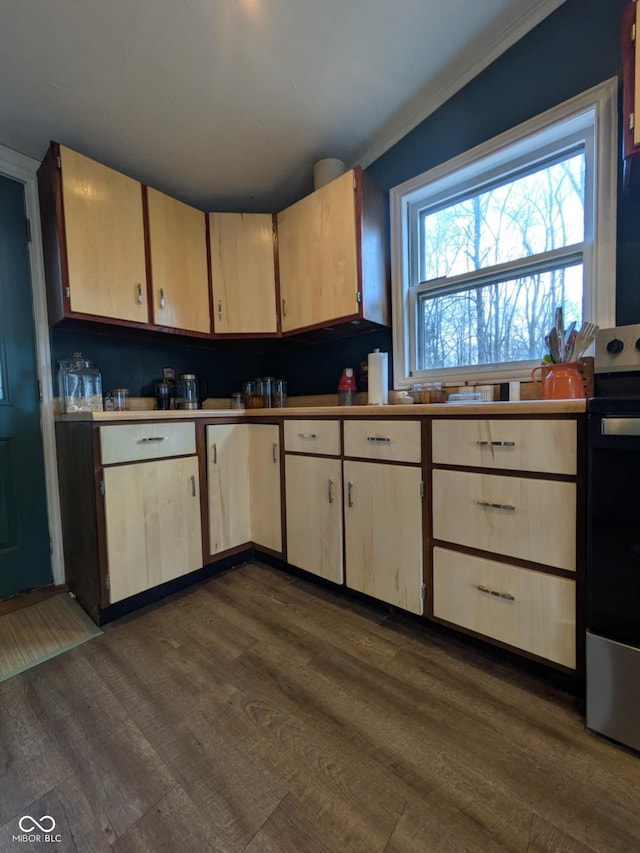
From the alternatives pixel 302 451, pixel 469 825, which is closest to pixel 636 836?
pixel 469 825

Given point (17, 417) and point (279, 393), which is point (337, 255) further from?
point (17, 417)

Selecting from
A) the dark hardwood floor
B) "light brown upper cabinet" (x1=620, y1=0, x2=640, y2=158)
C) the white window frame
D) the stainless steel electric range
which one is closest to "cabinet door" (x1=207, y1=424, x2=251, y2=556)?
the dark hardwood floor

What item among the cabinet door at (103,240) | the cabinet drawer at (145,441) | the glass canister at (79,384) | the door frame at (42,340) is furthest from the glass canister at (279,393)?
the door frame at (42,340)

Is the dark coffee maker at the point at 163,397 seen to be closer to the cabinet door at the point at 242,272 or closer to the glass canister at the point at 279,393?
the cabinet door at the point at 242,272

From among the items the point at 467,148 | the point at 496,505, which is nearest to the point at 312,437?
the point at 496,505

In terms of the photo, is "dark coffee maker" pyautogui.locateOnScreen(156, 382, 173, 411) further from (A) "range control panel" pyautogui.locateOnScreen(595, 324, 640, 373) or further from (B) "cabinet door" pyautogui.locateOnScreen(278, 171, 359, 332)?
(A) "range control panel" pyautogui.locateOnScreen(595, 324, 640, 373)

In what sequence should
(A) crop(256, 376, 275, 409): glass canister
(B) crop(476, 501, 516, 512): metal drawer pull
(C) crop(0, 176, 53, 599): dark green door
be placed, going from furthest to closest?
(A) crop(256, 376, 275, 409): glass canister
(C) crop(0, 176, 53, 599): dark green door
(B) crop(476, 501, 516, 512): metal drawer pull

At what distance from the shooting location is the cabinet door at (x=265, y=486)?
2043 millimetres

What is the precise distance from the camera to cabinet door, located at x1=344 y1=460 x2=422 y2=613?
4.84 ft

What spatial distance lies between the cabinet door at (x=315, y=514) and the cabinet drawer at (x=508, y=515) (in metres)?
0.51

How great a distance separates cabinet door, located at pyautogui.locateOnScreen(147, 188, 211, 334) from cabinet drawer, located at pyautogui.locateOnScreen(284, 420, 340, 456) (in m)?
0.90

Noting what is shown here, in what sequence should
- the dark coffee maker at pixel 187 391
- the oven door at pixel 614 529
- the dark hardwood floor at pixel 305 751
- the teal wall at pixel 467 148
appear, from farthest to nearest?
1. the dark coffee maker at pixel 187 391
2. the teal wall at pixel 467 148
3. the oven door at pixel 614 529
4. the dark hardwood floor at pixel 305 751

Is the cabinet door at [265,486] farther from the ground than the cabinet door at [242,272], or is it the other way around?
the cabinet door at [242,272]

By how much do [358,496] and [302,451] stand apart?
0.40m
